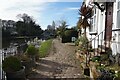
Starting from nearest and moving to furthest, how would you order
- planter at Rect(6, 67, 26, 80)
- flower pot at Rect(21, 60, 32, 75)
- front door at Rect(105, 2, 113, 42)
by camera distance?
1. planter at Rect(6, 67, 26, 80)
2. flower pot at Rect(21, 60, 32, 75)
3. front door at Rect(105, 2, 113, 42)

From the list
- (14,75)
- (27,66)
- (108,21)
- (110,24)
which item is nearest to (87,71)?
(27,66)

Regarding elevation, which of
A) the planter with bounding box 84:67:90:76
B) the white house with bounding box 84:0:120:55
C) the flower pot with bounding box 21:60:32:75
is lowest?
the planter with bounding box 84:67:90:76

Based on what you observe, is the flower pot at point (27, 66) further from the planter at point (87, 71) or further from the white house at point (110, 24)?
the white house at point (110, 24)

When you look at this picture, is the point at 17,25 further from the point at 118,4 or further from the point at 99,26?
the point at 118,4

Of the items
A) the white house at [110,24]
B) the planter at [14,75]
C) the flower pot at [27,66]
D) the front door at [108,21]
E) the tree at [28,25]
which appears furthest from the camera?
the tree at [28,25]

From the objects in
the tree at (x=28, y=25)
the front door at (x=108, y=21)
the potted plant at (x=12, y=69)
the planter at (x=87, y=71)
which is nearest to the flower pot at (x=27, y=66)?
the potted plant at (x=12, y=69)

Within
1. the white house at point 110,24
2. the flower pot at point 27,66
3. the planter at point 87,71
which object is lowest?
the planter at point 87,71

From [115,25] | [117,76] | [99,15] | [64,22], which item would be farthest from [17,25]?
[117,76]

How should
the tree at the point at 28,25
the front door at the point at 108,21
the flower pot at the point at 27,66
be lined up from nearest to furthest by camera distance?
the flower pot at the point at 27,66 < the front door at the point at 108,21 < the tree at the point at 28,25

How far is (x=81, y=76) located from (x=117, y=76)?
318 cm

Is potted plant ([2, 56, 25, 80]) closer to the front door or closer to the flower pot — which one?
the flower pot

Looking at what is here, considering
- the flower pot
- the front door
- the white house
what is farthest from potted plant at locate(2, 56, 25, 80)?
Result: the front door

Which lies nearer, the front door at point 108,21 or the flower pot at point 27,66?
the flower pot at point 27,66

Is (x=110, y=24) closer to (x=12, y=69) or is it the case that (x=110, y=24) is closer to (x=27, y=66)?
(x=27, y=66)
